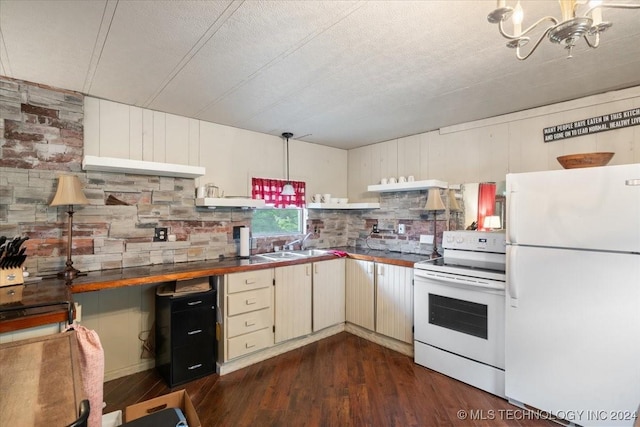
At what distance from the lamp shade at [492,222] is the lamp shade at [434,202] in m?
0.44

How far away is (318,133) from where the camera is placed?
3.87m

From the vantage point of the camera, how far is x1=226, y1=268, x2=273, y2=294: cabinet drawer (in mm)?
2834

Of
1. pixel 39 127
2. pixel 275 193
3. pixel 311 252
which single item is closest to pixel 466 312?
pixel 311 252

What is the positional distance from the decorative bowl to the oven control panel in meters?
0.87

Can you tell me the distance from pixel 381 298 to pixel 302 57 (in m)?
2.52

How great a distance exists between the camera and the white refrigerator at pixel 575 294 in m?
1.90

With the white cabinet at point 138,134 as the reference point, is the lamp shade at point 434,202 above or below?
below

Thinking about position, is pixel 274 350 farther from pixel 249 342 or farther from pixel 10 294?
pixel 10 294

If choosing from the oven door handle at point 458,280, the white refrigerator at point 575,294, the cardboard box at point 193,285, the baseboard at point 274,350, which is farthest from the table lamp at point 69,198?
the white refrigerator at point 575,294

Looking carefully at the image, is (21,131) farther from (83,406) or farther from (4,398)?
(83,406)

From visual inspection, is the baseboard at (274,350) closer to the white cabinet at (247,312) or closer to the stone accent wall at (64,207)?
the white cabinet at (247,312)

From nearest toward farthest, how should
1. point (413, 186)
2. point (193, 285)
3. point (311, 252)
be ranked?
point (193, 285) < point (413, 186) < point (311, 252)

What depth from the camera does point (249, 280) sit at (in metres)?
2.95

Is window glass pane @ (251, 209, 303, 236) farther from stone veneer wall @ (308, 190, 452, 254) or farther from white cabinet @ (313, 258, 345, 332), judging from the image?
white cabinet @ (313, 258, 345, 332)
